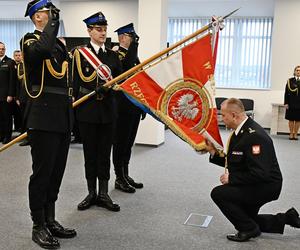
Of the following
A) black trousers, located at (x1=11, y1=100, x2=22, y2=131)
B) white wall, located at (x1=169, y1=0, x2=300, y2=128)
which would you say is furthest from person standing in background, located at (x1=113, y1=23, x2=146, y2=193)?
white wall, located at (x1=169, y1=0, x2=300, y2=128)

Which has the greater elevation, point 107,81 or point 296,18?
point 296,18

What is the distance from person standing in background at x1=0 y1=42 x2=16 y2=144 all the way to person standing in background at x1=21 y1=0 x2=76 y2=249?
4.06m

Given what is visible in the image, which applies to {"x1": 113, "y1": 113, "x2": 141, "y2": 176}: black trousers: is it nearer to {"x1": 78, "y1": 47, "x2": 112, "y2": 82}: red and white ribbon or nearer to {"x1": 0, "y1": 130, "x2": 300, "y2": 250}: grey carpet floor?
{"x1": 0, "y1": 130, "x2": 300, "y2": 250}: grey carpet floor

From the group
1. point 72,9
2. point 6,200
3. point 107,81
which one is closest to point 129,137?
point 107,81

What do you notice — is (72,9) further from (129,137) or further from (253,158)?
(253,158)

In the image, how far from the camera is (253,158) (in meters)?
2.71

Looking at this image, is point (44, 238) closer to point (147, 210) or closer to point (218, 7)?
point (147, 210)

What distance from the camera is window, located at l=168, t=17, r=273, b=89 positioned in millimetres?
9227

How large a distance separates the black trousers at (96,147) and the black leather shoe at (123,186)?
20.5 inches

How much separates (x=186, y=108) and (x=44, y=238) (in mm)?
1296

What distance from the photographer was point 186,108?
299 cm

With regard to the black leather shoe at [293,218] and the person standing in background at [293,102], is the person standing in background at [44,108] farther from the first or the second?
the person standing in background at [293,102]

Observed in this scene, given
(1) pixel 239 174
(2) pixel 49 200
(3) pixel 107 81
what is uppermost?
(3) pixel 107 81

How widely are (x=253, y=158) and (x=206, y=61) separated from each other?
785 mm
